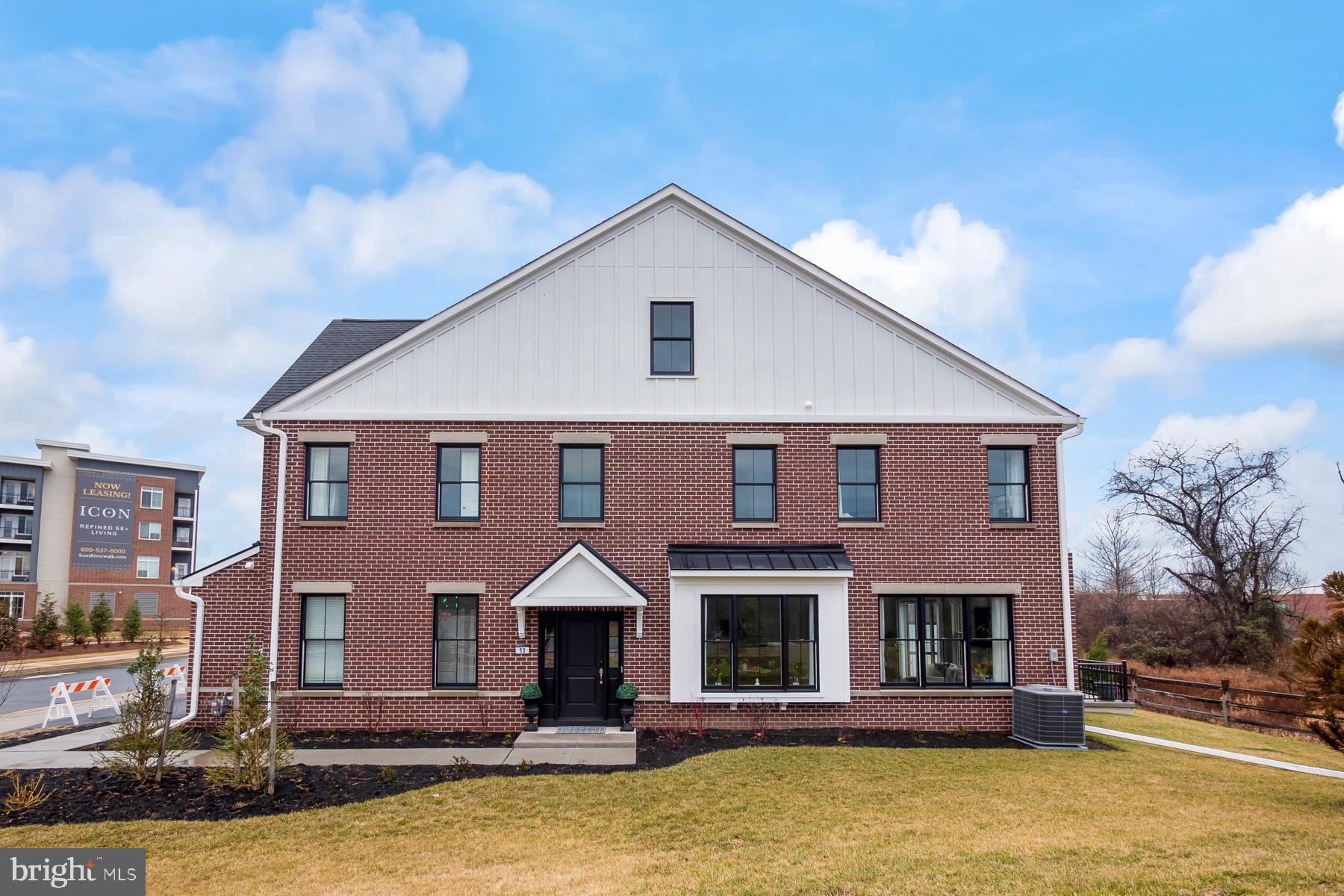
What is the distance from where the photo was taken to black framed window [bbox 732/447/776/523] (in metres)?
16.8

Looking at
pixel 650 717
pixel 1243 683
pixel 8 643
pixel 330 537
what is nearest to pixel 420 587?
pixel 330 537

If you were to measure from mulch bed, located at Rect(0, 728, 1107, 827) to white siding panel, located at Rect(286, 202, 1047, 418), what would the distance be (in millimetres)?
5948

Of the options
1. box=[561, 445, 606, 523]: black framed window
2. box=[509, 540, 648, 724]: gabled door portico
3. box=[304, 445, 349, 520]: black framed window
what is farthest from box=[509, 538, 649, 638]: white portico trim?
box=[304, 445, 349, 520]: black framed window

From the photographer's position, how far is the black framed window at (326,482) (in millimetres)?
16672

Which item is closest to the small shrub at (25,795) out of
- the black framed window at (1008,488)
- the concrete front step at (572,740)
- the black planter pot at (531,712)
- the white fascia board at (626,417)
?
the concrete front step at (572,740)

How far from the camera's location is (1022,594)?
16641mm

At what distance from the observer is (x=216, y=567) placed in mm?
16625

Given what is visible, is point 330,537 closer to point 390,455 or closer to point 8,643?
point 390,455

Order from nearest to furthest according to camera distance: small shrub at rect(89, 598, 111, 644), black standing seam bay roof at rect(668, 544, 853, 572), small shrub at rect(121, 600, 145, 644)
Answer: black standing seam bay roof at rect(668, 544, 853, 572), small shrub at rect(89, 598, 111, 644), small shrub at rect(121, 600, 145, 644)

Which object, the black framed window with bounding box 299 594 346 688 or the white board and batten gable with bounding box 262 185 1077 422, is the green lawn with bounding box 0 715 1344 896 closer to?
the black framed window with bounding box 299 594 346 688

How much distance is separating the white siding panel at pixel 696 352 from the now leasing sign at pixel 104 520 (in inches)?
2339

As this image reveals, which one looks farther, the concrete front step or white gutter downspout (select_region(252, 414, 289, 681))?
white gutter downspout (select_region(252, 414, 289, 681))

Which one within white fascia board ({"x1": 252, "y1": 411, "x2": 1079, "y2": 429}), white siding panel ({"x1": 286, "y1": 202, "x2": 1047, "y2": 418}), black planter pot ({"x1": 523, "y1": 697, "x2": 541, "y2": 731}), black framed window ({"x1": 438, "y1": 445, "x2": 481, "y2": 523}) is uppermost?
white siding panel ({"x1": 286, "y1": 202, "x2": 1047, "y2": 418})

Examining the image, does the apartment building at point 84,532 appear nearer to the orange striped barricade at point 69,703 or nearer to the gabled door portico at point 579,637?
the orange striped barricade at point 69,703
